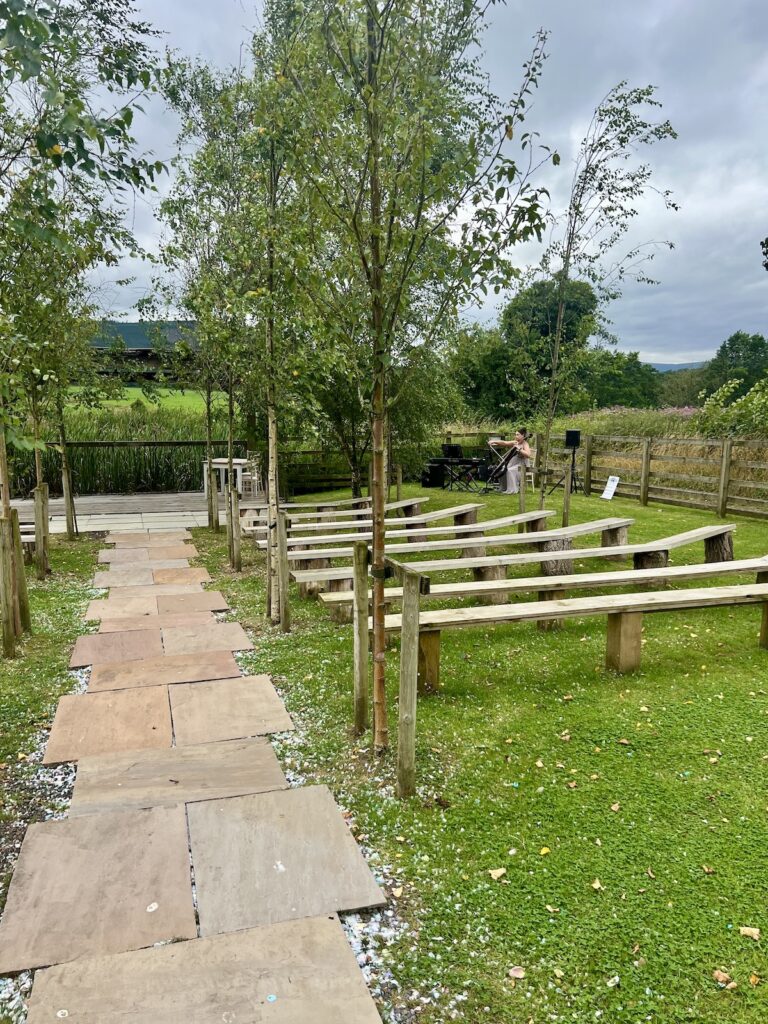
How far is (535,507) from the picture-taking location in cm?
1255

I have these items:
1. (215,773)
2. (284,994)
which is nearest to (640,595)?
(215,773)

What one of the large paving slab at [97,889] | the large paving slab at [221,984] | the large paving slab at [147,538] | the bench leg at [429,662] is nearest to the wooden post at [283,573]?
the bench leg at [429,662]

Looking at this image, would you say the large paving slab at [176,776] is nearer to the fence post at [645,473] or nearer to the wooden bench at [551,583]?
the wooden bench at [551,583]

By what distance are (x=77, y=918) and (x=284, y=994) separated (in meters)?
0.78

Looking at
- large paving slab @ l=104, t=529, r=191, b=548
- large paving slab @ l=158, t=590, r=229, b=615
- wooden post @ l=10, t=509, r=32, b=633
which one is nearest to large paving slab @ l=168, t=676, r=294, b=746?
wooden post @ l=10, t=509, r=32, b=633

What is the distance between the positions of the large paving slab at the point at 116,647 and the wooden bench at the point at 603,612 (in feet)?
6.39

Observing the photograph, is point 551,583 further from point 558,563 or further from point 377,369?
point 377,369

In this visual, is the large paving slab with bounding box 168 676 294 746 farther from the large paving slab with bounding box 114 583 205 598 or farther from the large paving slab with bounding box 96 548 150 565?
the large paving slab with bounding box 96 548 150 565

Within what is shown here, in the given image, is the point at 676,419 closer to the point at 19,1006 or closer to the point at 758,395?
the point at 758,395

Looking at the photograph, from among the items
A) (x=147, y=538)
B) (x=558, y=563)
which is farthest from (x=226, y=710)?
(x=147, y=538)

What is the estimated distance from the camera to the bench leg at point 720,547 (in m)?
7.23

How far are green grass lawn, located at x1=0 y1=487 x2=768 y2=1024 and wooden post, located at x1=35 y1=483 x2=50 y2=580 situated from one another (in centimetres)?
192

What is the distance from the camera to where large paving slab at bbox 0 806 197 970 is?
6.96ft

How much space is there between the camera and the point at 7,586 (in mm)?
4816
